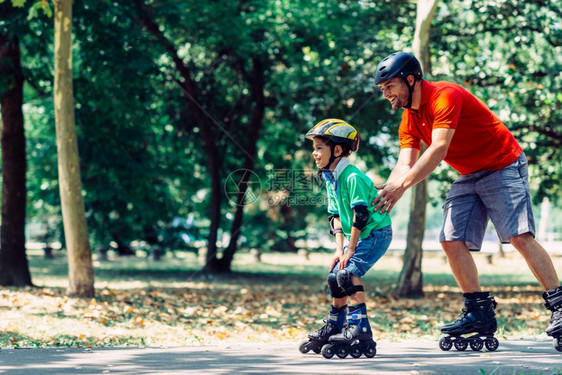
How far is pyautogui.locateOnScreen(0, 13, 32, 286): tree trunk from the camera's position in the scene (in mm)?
11508

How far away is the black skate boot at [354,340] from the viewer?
4.34 m

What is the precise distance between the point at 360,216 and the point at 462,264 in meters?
0.89

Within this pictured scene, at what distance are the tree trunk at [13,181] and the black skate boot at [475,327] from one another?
29.0 feet

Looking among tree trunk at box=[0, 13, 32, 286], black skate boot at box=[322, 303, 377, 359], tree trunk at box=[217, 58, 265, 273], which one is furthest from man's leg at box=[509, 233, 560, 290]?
tree trunk at box=[217, 58, 265, 273]

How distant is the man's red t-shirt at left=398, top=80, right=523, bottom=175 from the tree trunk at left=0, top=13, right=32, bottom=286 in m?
8.84

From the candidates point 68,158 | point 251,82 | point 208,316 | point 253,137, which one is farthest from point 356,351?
point 251,82

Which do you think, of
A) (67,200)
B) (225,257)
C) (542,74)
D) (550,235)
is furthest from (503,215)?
(550,235)

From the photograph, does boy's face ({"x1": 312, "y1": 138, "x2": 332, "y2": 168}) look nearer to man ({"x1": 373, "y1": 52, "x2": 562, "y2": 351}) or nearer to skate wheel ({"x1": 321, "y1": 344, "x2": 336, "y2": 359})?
man ({"x1": 373, "y1": 52, "x2": 562, "y2": 351})

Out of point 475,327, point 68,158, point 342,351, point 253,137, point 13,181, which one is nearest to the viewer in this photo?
point 342,351

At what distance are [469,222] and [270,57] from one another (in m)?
13.1

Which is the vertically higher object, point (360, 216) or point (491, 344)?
point (360, 216)

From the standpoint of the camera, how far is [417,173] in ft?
13.4

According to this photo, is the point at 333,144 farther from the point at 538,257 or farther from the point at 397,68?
the point at 538,257

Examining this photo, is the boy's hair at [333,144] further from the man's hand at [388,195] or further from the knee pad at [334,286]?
the knee pad at [334,286]
